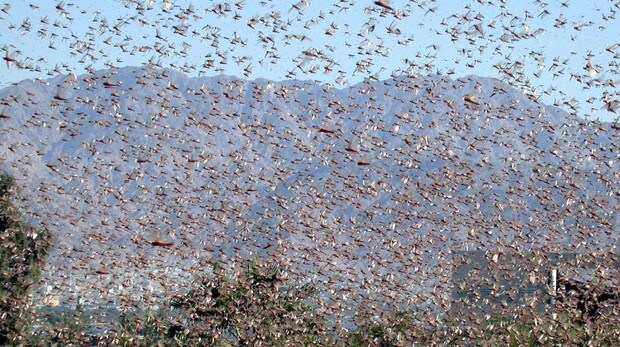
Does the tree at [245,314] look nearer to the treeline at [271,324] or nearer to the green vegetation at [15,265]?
the treeline at [271,324]

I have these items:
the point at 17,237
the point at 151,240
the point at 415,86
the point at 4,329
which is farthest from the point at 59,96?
the point at 17,237

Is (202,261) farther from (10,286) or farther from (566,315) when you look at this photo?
(566,315)

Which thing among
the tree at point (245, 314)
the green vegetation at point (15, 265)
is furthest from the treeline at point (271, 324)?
the green vegetation at point (15, 265)

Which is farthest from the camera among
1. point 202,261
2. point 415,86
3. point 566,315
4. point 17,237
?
point 17,237

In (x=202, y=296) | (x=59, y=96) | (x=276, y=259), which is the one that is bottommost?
(x=202, y=296)

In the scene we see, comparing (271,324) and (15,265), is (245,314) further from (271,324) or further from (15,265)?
(15,265)

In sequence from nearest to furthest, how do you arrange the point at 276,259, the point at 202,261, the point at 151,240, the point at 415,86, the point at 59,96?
1. the point at 151,240
2. the point at 59,96
3. the point at 415,86
4. the point at 276,259
5. the point at 202,261

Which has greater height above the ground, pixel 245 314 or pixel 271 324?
pixel 245 314

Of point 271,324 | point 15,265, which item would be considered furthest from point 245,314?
point 15,265
